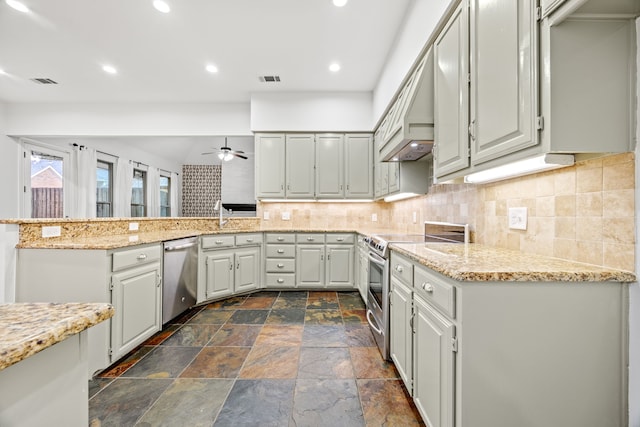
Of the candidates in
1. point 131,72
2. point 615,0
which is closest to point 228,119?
point 131,72

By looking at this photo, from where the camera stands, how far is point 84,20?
8.29 ft

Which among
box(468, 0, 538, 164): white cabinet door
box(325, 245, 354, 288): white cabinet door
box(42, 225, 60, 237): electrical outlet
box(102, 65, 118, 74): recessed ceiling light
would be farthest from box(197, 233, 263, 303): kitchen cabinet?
box(468, 0, 538, 164): white cabinet door

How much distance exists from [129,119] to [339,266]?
3.94 metres

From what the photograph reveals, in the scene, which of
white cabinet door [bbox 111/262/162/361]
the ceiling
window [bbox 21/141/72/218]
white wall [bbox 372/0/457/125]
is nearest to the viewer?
white wall [bbox 372/0/457/125]

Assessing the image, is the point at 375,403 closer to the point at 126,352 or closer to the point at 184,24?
the point at 126,352

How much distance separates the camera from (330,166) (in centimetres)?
402

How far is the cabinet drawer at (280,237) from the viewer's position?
12.2 feet

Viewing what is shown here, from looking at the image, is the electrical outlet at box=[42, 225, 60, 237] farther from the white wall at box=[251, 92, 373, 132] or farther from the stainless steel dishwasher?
the white wall at box=[251, 92, 373, 132]

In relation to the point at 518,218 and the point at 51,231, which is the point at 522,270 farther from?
the point at 51,231

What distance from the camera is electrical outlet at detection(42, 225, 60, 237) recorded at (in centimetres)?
202

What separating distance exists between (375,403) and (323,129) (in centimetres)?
336

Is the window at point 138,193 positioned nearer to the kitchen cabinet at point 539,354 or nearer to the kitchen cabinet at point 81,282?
the kitchen cabinet at point 81,282

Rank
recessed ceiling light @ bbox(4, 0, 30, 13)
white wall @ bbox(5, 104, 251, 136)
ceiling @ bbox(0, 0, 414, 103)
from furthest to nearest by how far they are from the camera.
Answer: white wall @ bbox(5, 104, 251, 136)
ceiling @ bbox(0, 0, 414, 103)
recessed ceiling light @ bbox(4, 0, 30, 13)

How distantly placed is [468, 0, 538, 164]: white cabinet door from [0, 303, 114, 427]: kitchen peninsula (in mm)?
1441
